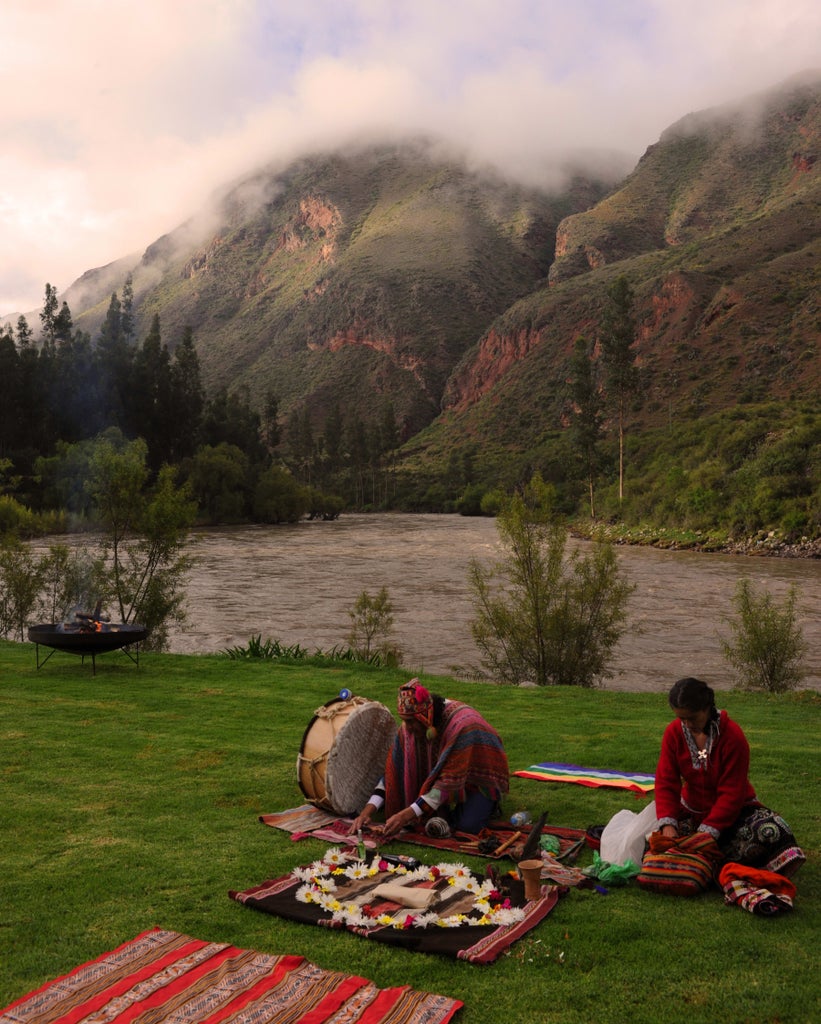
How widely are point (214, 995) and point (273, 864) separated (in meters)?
1.53

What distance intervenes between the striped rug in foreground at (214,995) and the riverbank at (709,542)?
29.7 metres

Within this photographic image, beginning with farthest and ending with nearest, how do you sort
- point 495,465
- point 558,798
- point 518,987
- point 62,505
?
1. point 495,465
2. point 62,505
3. point 558,798
4. point 518,987

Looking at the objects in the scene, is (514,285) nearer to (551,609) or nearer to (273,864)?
(551,609)

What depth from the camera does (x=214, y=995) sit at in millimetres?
3580

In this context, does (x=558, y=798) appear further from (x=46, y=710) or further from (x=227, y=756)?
(x=46, y=710)

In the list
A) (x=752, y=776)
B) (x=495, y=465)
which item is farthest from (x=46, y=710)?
(x=495, y=465)

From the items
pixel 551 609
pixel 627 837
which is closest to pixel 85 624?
pixel 551 609

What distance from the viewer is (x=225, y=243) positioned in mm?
197125

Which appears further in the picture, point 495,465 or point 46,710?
point 495,465

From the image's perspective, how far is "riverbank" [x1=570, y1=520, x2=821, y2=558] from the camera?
38.3m

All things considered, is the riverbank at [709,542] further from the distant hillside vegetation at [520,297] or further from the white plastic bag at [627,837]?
the white plastic bag at [627,837]

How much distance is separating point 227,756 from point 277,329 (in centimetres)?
15141

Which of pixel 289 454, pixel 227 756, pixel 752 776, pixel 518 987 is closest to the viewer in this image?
pixel 518 987

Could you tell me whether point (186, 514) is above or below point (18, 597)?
above
